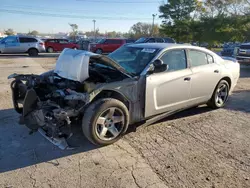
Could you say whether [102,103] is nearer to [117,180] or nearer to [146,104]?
[146,104]

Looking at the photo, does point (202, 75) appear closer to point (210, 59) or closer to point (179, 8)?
point (210, 59)

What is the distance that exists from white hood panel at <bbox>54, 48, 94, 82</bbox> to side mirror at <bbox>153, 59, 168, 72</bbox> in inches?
42.2

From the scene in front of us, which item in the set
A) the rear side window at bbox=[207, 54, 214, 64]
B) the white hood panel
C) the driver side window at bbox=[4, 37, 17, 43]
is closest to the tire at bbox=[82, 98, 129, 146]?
the white hood panel

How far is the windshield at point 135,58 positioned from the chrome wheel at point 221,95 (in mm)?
2128

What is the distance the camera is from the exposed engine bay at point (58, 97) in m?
3.37

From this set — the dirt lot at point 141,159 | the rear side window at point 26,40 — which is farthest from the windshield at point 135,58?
the rear side window at point 26,40

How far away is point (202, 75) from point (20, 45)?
60.4ft

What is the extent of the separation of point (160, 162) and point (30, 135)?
223 centimetres

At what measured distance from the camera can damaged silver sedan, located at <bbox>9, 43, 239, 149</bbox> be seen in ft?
11.3

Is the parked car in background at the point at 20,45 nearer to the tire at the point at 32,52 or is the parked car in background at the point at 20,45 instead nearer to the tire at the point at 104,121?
the tire at the point at 32,52

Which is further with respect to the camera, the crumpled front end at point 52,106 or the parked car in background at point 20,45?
the parked car in background at point 20,45

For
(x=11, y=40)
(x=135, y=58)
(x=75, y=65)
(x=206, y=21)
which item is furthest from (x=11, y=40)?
(x=206, y=21)

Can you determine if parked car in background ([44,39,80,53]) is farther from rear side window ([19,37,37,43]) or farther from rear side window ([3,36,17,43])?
rear side window ([3,36,17,43])

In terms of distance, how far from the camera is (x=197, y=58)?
4.91 m
